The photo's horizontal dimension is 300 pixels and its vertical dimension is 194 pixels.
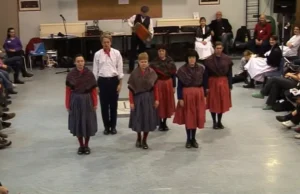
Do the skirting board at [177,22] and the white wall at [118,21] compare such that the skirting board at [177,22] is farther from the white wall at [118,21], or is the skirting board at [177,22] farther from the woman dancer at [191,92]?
the woman dancer at [191,92]

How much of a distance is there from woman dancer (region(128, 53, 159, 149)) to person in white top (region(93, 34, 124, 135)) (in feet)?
1.86

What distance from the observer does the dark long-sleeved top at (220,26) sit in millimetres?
13312

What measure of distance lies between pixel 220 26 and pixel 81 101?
8336mm

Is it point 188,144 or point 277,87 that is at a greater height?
point 277,87

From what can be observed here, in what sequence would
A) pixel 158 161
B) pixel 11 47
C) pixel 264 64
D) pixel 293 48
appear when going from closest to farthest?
pixel 158 161 < pixel 264 64 < pixel 293 48 < pixel 11 47

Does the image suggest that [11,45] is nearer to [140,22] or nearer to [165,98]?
[140,22]

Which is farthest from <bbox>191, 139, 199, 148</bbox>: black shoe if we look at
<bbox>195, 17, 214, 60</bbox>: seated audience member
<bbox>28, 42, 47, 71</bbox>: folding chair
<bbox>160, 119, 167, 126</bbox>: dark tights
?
<bbox>28, 42, 47, 71</bbox>: folding chair

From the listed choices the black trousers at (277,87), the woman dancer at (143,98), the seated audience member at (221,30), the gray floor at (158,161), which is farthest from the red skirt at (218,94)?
the seated audience member at (221,30)

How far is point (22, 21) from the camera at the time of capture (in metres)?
13.5

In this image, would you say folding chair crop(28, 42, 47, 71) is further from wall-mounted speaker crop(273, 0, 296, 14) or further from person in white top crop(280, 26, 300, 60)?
person in white top crop(280, 26, 300, 60)

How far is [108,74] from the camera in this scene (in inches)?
253

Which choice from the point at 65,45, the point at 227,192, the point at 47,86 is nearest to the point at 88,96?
the point at 227,192

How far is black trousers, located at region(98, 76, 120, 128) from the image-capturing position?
6.48 m

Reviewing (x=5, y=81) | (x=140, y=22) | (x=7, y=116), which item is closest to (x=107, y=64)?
(x=7, y=116)
